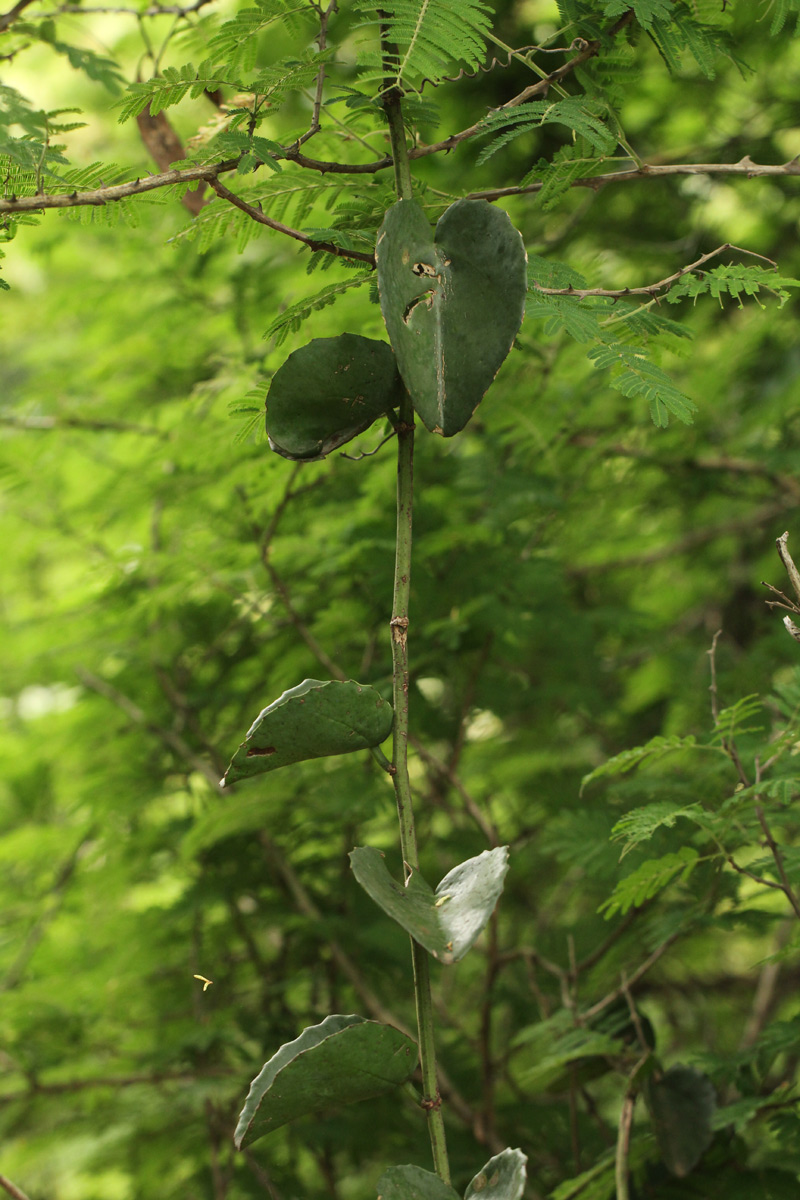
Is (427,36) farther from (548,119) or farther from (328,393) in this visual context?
(328,393)

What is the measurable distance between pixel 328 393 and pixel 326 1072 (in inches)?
16.8

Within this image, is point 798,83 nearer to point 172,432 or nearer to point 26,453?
point 172,432

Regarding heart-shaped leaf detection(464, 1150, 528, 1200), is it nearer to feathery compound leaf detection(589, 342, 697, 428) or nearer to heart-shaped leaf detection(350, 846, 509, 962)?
heart-shaped leaf detection(350, 846, 509, 962)

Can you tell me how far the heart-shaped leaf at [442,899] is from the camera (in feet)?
1.75

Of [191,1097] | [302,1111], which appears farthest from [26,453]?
[302,1111]

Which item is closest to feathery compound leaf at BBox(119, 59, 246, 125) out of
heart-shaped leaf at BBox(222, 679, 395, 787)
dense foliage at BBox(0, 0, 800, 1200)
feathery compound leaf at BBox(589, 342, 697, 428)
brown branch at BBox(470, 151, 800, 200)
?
dense foliage at BBox(0, 0, 800, 1200)

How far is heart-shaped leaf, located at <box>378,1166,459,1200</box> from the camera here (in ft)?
1.81

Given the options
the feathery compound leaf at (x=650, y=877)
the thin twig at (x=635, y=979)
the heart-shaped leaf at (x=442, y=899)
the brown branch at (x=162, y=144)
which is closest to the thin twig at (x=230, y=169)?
the brown branch at (x=162, y=144)

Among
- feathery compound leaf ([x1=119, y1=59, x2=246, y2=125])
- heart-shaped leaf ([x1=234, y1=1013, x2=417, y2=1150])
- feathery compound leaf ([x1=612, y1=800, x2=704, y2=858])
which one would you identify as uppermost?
feathery compound leaf ([x1=119, y1=59, x2=246, y2=125])

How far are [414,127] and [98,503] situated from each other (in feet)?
4.24

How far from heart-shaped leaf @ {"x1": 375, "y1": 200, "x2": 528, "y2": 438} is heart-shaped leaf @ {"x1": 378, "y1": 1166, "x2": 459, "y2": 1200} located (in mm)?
445

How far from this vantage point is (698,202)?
241 cm

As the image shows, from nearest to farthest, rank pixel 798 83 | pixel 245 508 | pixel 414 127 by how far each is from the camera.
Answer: pixel 414 127
pixel 245 508
pixel 798 83

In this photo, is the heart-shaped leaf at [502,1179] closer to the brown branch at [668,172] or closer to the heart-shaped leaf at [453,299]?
the heart-shaped leaf at [453,299]
